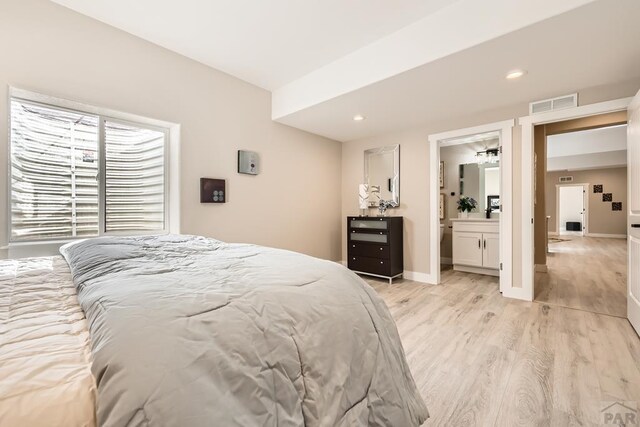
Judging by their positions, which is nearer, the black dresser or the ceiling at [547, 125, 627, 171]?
the black dresser

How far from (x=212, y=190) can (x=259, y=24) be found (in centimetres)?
161

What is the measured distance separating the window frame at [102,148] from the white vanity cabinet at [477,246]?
4128 mm

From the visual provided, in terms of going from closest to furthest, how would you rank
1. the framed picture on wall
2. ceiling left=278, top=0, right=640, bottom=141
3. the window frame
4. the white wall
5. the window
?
ceiling left=278, top=0, right=640, bottom=141
the window frame
the window
the framed picture on wall
the white wall

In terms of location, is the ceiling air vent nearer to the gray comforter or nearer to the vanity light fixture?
the vanity light fixture

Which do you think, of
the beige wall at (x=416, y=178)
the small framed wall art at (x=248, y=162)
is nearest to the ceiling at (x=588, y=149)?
the beige wall at (x=416, y=178)

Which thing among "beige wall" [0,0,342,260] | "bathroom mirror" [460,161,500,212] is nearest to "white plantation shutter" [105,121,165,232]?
"beige wall" [0,0,342,260]

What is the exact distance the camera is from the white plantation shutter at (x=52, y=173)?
2088 millimetres

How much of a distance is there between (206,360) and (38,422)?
0.27 meters

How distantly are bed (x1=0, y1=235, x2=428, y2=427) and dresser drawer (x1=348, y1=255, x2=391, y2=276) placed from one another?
265cm

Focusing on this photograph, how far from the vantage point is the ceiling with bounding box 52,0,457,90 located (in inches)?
83.6

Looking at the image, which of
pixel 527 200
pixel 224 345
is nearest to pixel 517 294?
pixel 527 200

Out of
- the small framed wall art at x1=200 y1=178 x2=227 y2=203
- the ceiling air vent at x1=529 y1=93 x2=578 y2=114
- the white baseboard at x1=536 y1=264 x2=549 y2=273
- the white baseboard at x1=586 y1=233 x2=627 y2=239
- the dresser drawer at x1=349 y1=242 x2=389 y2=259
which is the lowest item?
the white baseboard at x1=536 y1=264 x2=549 y2=273

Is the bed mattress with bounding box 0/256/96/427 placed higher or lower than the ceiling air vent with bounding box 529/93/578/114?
lower

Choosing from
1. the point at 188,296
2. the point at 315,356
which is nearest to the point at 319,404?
the point at 315,356
